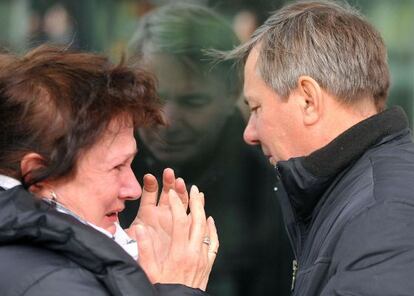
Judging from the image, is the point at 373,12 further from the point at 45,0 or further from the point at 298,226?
the point at 298,226

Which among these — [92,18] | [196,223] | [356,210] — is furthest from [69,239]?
[92,18]

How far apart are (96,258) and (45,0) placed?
7.85ft

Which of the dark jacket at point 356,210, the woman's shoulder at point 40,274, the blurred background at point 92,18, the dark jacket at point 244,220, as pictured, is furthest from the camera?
the dark jacket at point 244,220

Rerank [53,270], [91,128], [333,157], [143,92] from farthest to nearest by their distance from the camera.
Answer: [333,157]
[143,92]
[91,128]
[53,270]

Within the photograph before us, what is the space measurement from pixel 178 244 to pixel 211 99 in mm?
1977

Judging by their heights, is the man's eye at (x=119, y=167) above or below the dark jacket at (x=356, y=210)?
above

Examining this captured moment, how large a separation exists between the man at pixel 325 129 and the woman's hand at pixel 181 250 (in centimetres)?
28

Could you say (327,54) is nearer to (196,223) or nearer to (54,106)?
(196,223)

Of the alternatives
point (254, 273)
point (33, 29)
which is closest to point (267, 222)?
point (254, 273)

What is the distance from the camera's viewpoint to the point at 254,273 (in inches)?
173

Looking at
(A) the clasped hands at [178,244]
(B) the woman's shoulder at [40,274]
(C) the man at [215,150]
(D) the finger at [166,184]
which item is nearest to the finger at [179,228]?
(A) the clasped hands at [178,244]

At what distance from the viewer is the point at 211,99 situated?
431 cm

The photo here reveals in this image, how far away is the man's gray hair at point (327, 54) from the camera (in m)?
2.67

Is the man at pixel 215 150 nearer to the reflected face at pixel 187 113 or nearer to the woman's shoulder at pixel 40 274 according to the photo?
the reflected face at pixel 187 113
